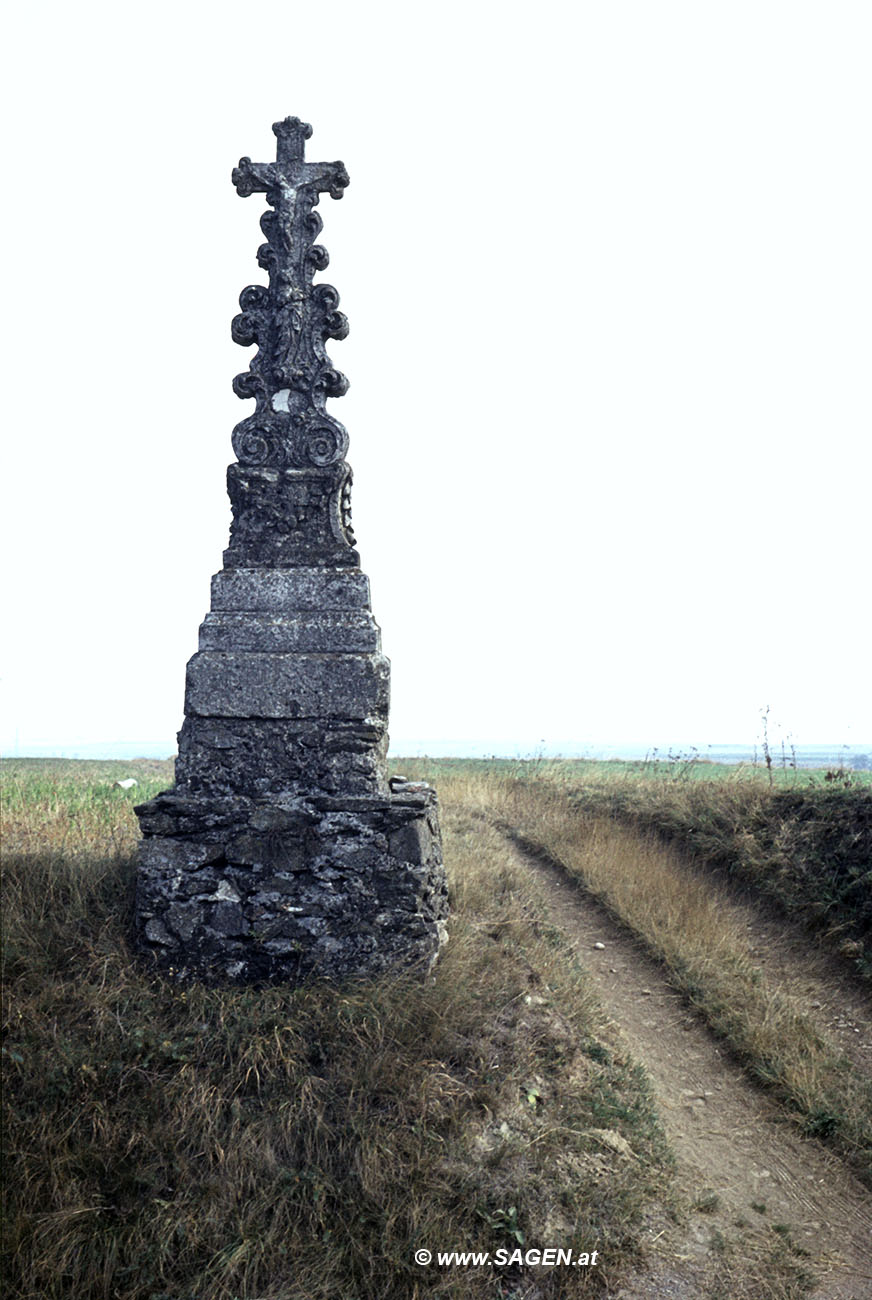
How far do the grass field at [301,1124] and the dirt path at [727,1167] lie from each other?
19cm

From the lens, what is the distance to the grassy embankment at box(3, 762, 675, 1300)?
4227 millimetres

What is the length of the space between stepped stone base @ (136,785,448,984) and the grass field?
0.22m

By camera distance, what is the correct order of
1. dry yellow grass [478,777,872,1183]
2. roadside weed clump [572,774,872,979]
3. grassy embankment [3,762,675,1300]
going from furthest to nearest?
roadside weed clump [572,774,872,979]
dry yellow grass [478,777,872,1183]
grassy embankment [3,762,675,1300]

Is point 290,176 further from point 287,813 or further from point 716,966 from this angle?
point 716,966

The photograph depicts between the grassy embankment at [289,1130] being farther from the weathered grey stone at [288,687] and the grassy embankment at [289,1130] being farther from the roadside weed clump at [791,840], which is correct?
the roadside weed clump at [791,840]

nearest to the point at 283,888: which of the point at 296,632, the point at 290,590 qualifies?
the point at 296,632

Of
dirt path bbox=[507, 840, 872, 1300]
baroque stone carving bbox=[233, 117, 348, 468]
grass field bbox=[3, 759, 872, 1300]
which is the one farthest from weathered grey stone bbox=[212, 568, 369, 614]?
dirt path bbox=[507, 840, 872, 1300]

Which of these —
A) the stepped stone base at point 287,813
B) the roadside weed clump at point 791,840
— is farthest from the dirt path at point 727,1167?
the stepped stone base at point 287,813

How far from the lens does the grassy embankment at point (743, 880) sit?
639cm

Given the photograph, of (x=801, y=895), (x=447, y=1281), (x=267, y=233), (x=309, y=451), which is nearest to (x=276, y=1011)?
(x=447, y=1281)

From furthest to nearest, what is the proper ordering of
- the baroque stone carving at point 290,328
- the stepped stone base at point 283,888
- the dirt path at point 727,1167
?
the baroque stone carving at point 290,328 → the stepped stone base at point 283,888 → the dirt path at point 727,1167

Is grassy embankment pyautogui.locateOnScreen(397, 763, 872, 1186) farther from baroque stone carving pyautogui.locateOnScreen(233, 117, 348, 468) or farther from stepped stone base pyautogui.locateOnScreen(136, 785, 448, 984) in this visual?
baroque stone carving pyautogui.locateOnScreen(233, 117, 348, 468)

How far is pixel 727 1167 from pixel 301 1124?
2759 mm

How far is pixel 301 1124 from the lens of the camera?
4.77m
